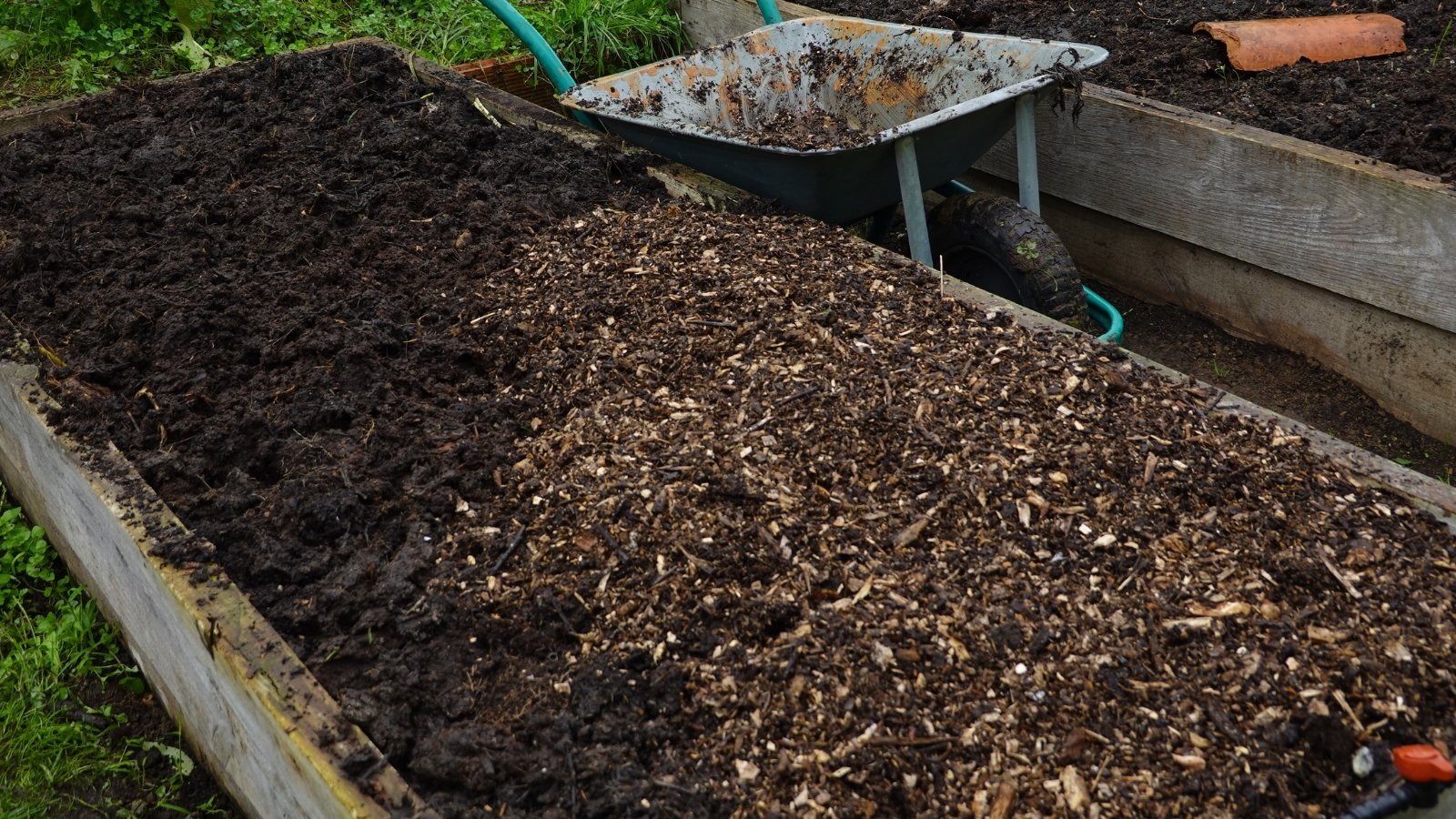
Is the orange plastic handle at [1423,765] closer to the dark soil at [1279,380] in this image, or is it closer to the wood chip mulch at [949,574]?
the wood chip mulch at [949,574]

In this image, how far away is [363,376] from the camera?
2666 mm

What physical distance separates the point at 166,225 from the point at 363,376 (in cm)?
112

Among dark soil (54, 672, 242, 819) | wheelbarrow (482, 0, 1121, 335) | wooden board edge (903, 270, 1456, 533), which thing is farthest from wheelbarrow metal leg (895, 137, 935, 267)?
dark soil (54, 672, 242, 819)

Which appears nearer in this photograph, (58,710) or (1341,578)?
(1341,578)

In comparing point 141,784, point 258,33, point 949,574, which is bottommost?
point 141,784

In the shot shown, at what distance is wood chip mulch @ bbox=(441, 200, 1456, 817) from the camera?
1.72 metres

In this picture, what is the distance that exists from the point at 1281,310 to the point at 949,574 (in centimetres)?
218

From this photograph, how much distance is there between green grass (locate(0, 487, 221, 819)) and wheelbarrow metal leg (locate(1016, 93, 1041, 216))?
2.68 m

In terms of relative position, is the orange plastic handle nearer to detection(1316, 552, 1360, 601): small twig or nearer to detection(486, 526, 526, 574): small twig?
detection(1316, 552, 1360, 601): small twig

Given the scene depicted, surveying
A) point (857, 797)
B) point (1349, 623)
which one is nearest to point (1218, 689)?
point (1349, 623)

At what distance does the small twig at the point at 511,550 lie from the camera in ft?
7.03

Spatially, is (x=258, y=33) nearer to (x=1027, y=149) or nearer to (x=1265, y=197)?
(x=1027, y=149)

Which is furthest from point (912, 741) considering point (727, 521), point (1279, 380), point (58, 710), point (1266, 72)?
point (1266, 72)

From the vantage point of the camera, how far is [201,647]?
2.04 m
